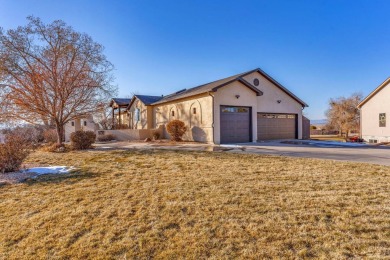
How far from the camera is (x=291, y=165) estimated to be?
785 cm

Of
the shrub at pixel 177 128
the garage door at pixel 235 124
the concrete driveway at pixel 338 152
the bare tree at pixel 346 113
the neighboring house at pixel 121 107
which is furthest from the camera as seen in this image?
the bare tree at pixel 346 113

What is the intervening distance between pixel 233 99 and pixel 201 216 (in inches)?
516

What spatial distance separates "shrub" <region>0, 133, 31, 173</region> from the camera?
298 inches

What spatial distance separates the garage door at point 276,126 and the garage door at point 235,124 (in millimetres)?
1459

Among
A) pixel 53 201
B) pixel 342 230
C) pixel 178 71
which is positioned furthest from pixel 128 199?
pixel 178 71

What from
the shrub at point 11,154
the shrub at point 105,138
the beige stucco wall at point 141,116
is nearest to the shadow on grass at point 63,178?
the shrub at point 11,154

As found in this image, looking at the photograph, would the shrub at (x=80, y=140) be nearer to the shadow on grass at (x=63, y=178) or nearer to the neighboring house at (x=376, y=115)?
the shadow on grass at (x=63, y=178)

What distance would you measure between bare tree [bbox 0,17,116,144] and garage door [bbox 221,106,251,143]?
9189mm

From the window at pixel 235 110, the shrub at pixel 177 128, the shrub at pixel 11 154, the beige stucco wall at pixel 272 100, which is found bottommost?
the shrub at pixel 11 154

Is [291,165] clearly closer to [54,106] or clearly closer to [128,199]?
[128,199]

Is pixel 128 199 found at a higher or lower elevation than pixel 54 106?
lower

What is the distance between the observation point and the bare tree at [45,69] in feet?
44.1

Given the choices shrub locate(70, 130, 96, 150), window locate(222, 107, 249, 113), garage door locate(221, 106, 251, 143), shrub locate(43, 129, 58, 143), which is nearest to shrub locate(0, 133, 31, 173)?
shrub locate(70, 130, 96, 150)

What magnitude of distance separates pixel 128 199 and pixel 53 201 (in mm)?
1615
